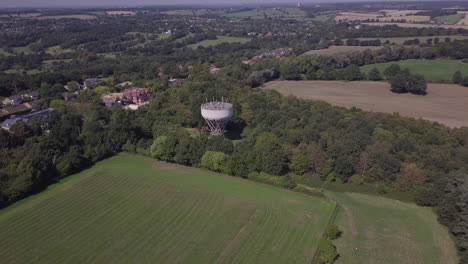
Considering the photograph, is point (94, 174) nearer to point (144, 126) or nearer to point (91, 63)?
point (144, 126)

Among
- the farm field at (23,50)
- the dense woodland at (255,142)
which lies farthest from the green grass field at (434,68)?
the farm field at (23,50)

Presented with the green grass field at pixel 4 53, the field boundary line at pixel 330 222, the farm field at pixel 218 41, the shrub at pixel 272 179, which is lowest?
the field boundary line at pixel 330 222

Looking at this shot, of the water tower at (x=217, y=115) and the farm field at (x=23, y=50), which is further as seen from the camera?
the farm field at (x=23, y=50)

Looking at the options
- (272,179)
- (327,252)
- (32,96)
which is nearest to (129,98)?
(32,96)

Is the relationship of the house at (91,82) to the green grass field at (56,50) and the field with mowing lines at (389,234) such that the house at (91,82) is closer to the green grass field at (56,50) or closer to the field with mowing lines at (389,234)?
the green grass field at (56,50)

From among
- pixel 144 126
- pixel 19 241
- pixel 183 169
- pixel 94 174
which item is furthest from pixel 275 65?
pixel 19 241

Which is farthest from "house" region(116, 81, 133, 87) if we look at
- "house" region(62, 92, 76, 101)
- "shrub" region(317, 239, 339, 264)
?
"shrub" region(317, 239, 339, 264)
